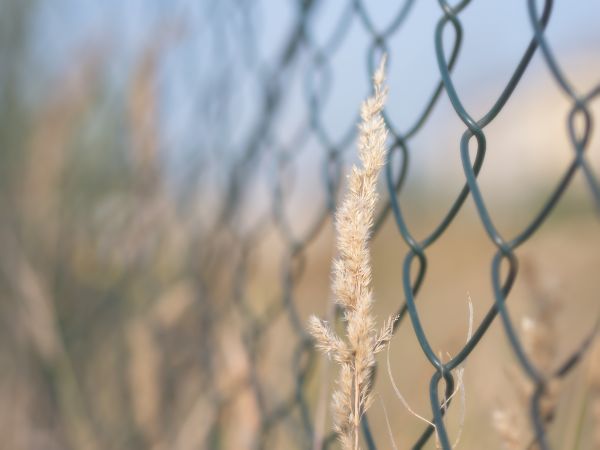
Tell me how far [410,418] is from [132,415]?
60 centimetres

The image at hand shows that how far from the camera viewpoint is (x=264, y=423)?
108cm

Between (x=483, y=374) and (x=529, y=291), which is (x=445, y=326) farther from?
(x=529, y=291)

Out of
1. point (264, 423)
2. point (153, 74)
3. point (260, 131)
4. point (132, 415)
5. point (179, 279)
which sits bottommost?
point (132, 415)

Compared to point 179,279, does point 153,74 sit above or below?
above

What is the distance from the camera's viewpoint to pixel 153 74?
1616mm

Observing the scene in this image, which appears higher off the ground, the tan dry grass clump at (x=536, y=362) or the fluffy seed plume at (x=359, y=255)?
the fluffy seed plume at (x=359, y=255)

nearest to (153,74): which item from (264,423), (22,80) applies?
(264,423)

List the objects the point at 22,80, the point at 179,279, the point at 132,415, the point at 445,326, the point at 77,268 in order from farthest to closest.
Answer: the point at 22,80
the point at 445,326
the point at 77,268
the point at 179,279
the point at 132,415

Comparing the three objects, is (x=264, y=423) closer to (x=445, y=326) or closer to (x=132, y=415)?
(x=132, y=415)

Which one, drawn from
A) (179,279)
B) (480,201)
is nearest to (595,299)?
(179,279)

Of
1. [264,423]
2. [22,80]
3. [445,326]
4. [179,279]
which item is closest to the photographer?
[264,423]

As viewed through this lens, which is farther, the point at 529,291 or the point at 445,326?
the point at 445,326

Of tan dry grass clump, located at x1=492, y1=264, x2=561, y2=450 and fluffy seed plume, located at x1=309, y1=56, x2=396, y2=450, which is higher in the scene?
fluffy seed plume, located at x1=309, y1=56, x2=396, y2=450

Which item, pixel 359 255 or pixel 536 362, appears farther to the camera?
pixel 536 362
